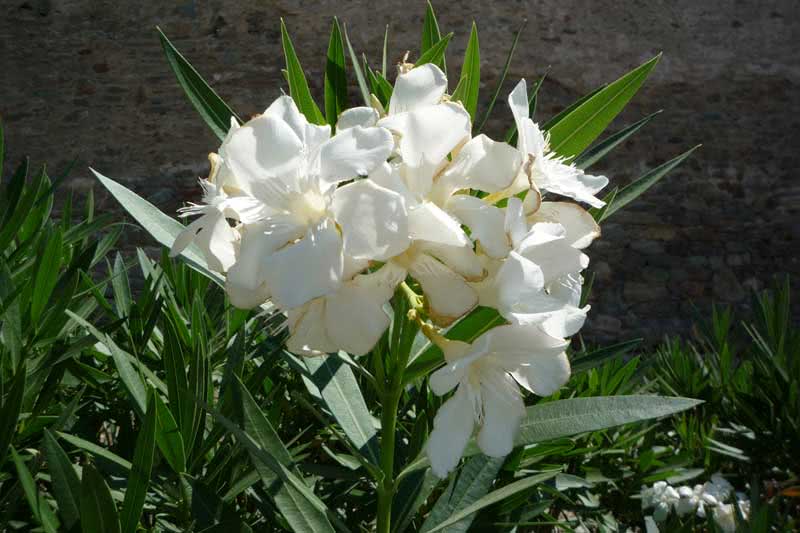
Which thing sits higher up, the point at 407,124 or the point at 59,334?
the point at 407,124

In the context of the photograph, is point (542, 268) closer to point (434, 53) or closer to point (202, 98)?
point (434, 53)

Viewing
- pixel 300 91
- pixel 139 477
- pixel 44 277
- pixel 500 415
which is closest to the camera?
pixel 500 415

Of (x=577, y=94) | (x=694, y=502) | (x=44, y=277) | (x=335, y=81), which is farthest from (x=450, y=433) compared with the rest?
(x=577, y=94)

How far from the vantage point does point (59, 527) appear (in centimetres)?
89

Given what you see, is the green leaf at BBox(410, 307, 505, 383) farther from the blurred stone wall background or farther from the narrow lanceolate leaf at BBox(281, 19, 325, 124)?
the blurred stone wall background

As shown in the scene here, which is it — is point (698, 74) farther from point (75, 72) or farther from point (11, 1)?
point (11, 1)

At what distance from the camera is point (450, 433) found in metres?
0.67

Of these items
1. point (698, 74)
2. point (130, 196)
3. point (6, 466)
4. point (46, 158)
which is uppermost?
point (130, 196)

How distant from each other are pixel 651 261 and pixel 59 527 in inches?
224

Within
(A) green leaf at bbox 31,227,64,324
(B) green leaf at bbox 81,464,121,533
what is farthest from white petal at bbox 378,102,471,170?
(A) green leaf at bbox 31,227,64,324

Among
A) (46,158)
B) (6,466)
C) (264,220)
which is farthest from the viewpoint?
(46,158)

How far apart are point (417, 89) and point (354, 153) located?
0.13 meters

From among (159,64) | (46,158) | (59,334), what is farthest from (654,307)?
(59,334)

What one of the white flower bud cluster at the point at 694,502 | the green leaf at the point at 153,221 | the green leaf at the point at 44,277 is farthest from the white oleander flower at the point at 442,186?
the white flower bud cluster at the point at 694,502
